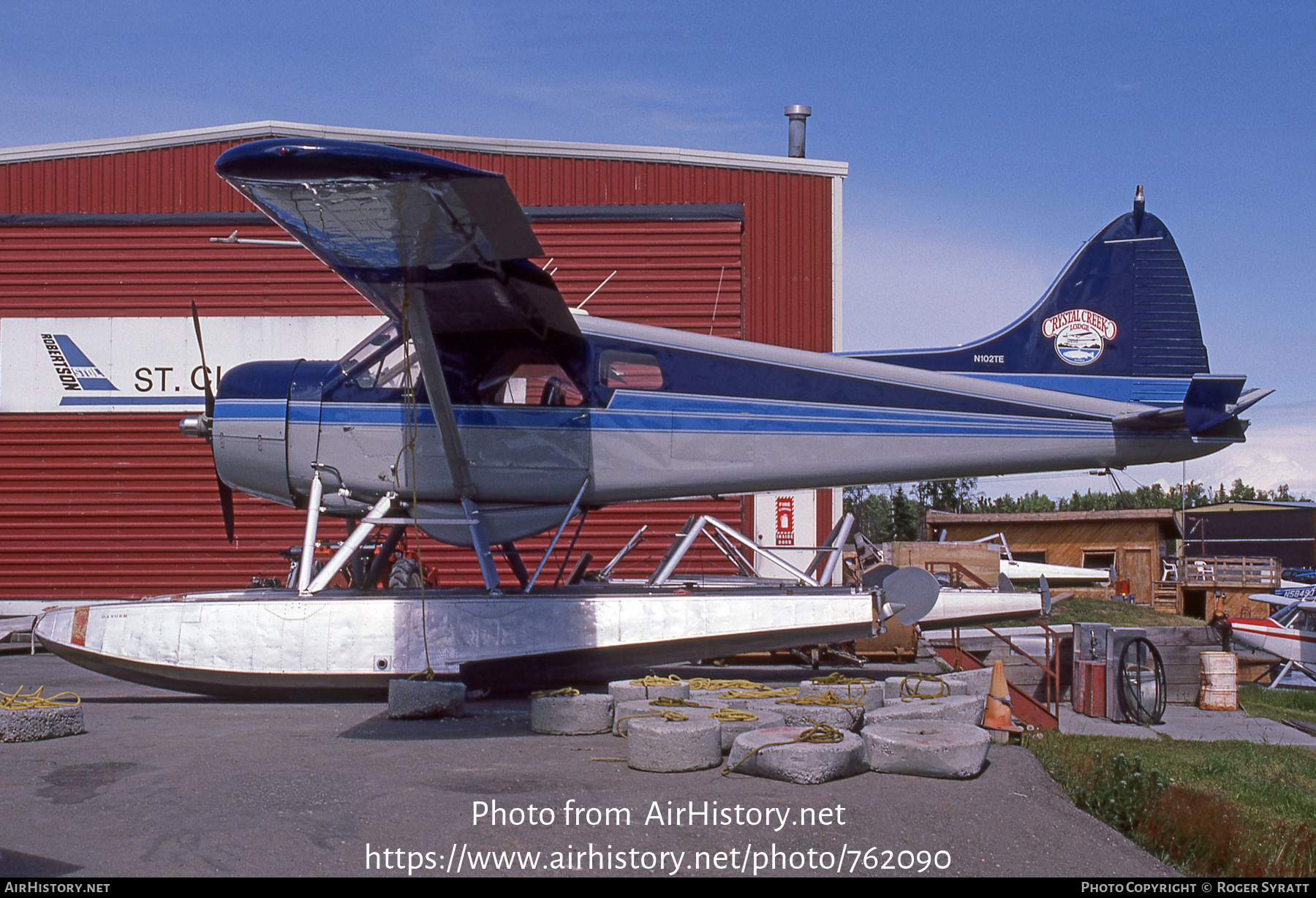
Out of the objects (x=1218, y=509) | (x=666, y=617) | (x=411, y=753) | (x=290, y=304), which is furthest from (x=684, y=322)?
(x=1218, y=509)

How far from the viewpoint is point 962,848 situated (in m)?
3.65

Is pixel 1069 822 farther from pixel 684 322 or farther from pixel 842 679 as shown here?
pixel 684 322

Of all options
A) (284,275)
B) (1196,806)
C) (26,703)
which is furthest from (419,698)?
(284,275)

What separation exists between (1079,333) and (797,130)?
8.08 m

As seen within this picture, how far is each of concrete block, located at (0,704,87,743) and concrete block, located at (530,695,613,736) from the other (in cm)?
273

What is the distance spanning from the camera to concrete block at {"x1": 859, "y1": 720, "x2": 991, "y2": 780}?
479cm

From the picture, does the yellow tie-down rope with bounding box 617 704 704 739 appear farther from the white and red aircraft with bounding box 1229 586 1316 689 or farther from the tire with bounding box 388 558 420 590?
the white and red aircraft with bounding box 1229 586 1316 689

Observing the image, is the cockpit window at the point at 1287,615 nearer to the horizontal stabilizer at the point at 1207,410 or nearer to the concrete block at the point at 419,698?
the horizontal stabilizer at the point at 1207,410

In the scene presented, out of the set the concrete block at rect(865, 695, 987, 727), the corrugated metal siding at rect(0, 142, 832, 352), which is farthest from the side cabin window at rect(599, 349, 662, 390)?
the corrugated metal siding at rect(0, 142, 832, 352)

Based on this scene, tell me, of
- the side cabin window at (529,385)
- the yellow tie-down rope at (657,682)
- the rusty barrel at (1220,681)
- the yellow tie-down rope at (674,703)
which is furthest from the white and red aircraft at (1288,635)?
the yellow tie-down rope at (674,703)

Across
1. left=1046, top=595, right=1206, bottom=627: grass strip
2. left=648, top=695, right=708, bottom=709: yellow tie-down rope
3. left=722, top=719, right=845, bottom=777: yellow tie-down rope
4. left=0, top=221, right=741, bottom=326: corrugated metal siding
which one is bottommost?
left=1046, top=595, right=1206, bottom=627: grass strip

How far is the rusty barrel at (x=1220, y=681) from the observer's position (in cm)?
1245

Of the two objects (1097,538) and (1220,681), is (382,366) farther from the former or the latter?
(1097,538)

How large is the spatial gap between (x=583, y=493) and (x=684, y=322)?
6.27m
